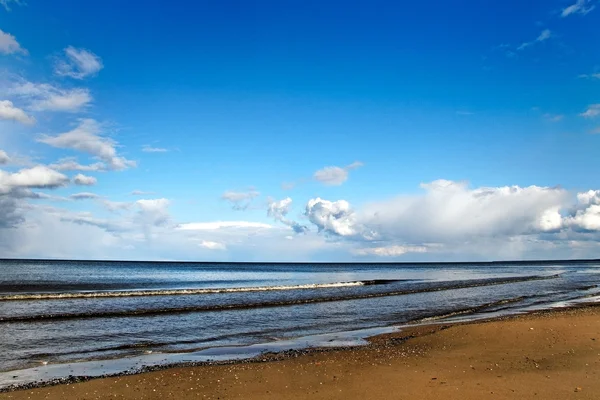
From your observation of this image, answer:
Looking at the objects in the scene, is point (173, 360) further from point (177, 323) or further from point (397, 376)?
point (177, 323)

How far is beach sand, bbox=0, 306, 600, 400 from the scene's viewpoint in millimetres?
10219

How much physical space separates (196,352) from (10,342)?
854 centimetres

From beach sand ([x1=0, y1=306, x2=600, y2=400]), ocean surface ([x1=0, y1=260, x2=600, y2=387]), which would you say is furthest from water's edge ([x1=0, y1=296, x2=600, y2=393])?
beach sand ([x1=0, y1=306, x2=600, y2=400])

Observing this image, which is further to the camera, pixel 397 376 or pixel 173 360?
pixel 173 360

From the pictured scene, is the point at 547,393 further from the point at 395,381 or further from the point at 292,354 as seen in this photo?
the point at 292,354

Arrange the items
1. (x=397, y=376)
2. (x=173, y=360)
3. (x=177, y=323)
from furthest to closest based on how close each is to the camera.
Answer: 1. (x=177, y=323)
2. (x=173, y=360)
3. (x=397, y=376)

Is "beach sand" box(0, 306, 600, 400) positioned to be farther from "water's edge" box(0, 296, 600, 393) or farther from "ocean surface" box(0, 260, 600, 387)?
"ocean surface" box(0, 260, 600, 387)

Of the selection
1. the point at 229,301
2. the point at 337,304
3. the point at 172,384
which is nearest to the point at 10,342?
the point at 172,384

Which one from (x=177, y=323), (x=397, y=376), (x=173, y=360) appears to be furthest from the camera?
(x=177, y=323)

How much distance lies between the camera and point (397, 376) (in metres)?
11.6

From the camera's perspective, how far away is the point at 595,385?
10234mm

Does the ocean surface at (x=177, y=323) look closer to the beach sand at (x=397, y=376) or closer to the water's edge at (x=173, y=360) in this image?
the water's edge at (x=173, y=360)

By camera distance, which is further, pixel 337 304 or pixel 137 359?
pixel 337 304

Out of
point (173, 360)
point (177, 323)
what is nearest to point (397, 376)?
point (173, 360)
